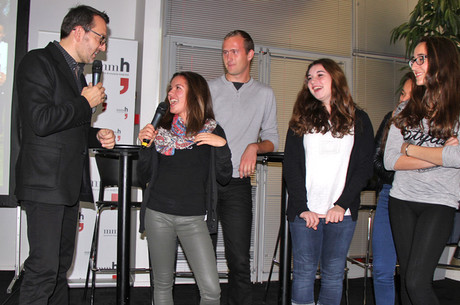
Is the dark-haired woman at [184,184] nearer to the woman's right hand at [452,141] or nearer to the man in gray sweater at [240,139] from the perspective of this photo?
the man in gray sweater at [240,139]

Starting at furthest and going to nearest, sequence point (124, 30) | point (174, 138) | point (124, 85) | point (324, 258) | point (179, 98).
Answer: point (124, 30)
point (124, 85)
point (179, 98)
point (174, 138)
point (324, 258)

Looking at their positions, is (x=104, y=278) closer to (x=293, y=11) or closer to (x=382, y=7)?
(x=293, y=11)

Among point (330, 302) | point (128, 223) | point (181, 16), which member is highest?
point (181, 16)

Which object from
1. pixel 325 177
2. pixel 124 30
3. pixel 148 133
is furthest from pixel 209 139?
pixel 124 30

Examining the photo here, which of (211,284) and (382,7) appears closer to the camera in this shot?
(211,284)

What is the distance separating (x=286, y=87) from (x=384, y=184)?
222 centimetres

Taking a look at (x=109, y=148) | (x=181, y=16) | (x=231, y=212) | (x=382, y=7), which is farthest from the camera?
(x=382, y=7)

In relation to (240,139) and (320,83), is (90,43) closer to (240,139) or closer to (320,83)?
(240,139)

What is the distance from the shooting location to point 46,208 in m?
1.94

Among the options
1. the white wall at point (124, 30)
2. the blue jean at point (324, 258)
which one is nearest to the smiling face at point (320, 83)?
the blue jean at point (324, 258)

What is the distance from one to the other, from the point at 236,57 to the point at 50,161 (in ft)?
4.37

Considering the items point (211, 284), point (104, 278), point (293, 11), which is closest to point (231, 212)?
point (211, 284)

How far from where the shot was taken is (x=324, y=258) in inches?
82.7

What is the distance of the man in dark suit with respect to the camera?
6.21ft
